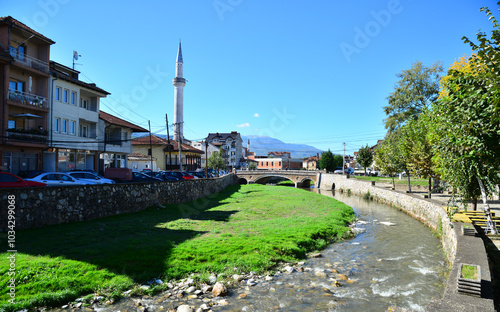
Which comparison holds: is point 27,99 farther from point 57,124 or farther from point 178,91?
point 178,91

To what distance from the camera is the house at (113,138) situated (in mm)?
35594

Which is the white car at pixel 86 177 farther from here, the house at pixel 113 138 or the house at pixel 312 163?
the house at pixel 312 163

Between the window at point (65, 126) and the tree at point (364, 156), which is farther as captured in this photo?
the tree at point (364, 156)

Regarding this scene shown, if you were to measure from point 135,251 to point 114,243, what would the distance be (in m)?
1.27

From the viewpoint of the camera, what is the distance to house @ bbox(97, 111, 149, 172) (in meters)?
35.6

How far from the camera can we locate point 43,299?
7.20 m

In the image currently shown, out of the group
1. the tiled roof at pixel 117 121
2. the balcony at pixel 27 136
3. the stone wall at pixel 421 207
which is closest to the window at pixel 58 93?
the balcony at pixel 27 136

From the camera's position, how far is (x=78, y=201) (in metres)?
14.4

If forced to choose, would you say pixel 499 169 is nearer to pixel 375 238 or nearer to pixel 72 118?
pixel 375 238

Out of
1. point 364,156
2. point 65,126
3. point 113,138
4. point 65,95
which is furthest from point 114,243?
point 364,156

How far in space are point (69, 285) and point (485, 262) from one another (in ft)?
35.5

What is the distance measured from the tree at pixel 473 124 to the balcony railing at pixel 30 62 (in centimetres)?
2974

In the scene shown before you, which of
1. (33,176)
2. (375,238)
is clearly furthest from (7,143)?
(375,238)

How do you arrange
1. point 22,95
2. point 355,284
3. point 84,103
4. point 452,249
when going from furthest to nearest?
1. point 84,103
2. point 22,95
3. point 452,249
4. point 355,284
